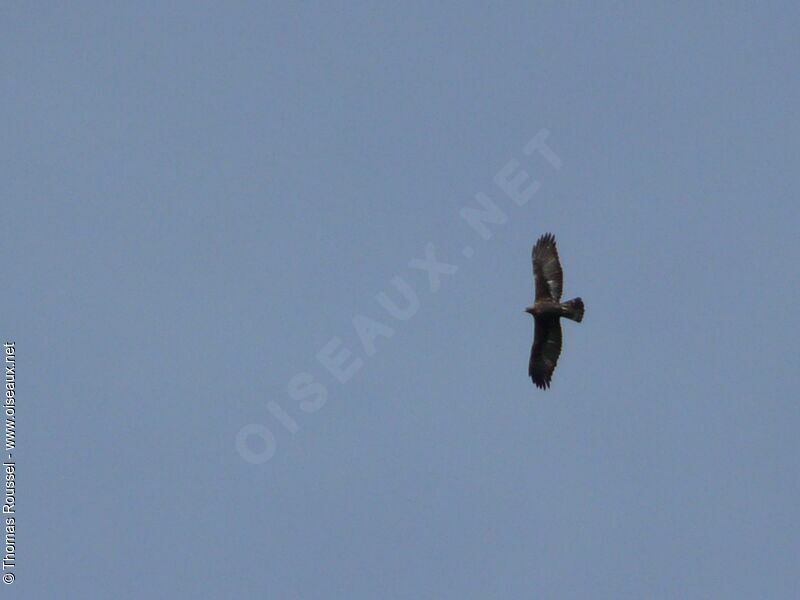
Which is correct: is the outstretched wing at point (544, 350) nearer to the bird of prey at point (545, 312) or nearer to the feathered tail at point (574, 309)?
the bird of prey at point (545, 312)

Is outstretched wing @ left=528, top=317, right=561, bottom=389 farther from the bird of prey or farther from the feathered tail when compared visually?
the feathered tail

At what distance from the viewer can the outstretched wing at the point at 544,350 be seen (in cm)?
5300

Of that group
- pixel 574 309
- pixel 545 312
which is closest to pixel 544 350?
pixel 545 312

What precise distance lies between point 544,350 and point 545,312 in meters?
1.55

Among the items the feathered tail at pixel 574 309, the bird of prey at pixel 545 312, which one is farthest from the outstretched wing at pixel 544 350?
the feathered tail at pixel 574 309

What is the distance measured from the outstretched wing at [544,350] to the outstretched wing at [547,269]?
849 millimetres

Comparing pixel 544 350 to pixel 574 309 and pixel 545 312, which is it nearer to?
pixel 545 312

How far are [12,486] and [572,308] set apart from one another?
1825cm

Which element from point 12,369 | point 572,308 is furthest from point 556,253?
point 12,369

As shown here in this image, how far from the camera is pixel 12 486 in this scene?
53906 millimetres

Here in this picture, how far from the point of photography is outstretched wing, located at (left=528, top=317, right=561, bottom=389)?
5300cm

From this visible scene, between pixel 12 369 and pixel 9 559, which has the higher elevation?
pixel 12 369

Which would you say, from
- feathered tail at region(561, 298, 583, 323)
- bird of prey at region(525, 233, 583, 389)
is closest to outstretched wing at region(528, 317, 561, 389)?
bird of prey at region(525, 233, 583, 389)

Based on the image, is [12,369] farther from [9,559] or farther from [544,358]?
[544,358]
